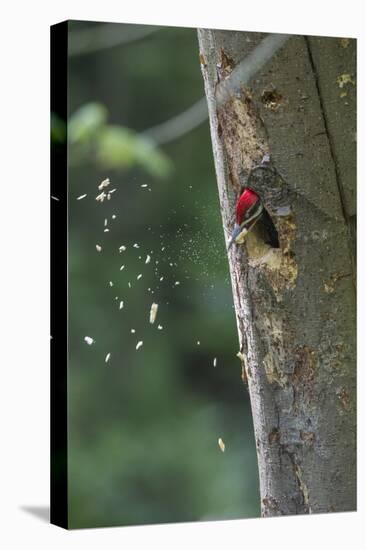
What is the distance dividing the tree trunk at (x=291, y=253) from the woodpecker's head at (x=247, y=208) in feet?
0.07

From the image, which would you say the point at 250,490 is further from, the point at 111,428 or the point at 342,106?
the point at 342,106

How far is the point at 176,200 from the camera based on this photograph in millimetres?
3516

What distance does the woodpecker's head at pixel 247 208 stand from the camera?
343 centimetres

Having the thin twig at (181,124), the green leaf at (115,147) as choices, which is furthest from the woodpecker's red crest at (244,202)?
the green leaf at (115,147)

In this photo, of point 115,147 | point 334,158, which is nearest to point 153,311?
point 334,158

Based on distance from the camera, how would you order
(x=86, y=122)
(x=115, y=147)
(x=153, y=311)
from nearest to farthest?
(x=115, y=147), (x=86, y=122), (x=153, y=311)

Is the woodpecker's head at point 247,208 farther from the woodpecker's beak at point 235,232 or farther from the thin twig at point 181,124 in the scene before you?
the thin twig at point 181,124

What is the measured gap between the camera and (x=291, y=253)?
3420 mm

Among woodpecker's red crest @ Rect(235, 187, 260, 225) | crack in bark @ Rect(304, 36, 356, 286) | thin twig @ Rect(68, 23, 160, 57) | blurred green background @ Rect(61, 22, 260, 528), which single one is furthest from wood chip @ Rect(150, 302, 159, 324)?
thin twig @ Rect(68, 23, 160, 57)

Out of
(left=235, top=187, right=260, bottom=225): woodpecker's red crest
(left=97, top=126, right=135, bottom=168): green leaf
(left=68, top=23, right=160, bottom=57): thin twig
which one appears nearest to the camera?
(left=97, top=126, right=135, bottom=168): green leaf

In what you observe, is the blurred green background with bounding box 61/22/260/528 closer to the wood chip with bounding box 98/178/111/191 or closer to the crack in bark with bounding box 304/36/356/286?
the wood chip with bounding box 98/178/111/191

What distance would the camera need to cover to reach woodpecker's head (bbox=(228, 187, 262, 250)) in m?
3.43

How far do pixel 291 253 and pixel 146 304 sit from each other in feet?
1.37

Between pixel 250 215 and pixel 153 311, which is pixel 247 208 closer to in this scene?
pixel 250 215
